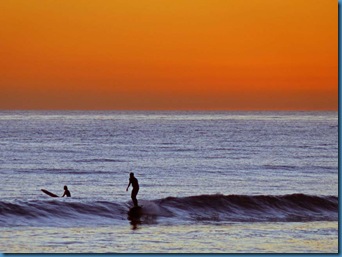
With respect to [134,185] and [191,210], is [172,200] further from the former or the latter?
[134,185]

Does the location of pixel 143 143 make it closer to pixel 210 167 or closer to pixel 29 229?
pixel 210 167

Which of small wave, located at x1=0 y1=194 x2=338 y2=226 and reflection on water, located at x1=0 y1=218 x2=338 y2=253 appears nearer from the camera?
reflection on water, located at x1=0 y1=218 x2=338 y2=253

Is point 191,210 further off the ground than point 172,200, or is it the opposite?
point 172,200

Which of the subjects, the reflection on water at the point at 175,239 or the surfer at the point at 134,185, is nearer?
the reflection on water at the point at 175,239

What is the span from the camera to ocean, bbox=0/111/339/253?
1722cm

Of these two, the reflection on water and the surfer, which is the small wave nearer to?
the surfer

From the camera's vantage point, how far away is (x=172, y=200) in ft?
80.9

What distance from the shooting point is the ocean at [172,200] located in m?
17.2

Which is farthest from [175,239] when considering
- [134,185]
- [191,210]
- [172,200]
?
[172,200]

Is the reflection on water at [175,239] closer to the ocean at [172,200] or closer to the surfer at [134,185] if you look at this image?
the ocean at [172,200]

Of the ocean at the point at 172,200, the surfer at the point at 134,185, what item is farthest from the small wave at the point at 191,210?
the surfer at the point at 134,185

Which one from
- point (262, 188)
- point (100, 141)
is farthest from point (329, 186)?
point (100, 141)

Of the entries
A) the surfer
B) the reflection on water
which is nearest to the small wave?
the surfer

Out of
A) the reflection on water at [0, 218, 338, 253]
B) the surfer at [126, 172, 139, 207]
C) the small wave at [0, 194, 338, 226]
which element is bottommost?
the reflection on water at [0, 218, 338, 253]
